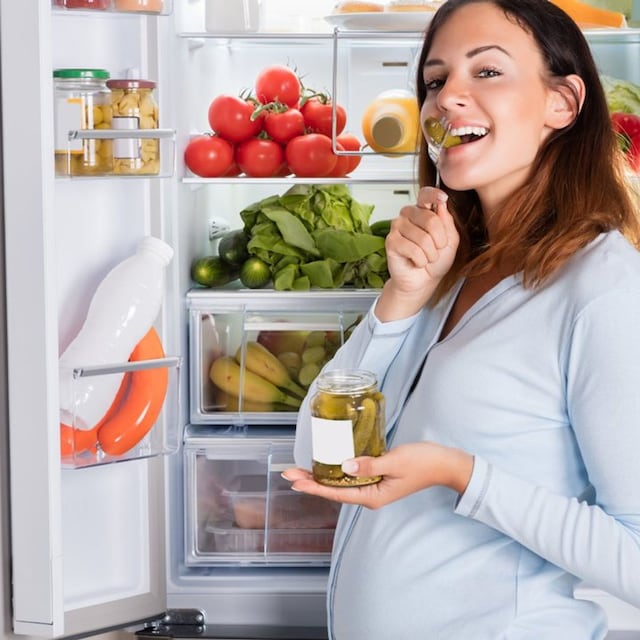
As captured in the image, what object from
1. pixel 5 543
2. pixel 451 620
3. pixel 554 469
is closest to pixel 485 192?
pixel 554 469

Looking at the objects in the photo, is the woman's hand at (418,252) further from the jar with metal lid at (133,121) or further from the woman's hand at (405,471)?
the jar with metal lid at (133,121)

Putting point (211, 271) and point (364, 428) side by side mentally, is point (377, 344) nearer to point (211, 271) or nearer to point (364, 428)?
point (364, 428)

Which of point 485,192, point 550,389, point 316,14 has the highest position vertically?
point 316,14

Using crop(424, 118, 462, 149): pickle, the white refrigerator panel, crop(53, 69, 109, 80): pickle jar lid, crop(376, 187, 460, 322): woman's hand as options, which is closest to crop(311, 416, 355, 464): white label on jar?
crop(376, 187, 460, 322): woman's hand

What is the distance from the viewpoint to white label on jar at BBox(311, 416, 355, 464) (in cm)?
116

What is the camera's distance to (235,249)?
8.34ft

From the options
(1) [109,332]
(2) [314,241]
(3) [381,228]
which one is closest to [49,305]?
(1) [109,332]

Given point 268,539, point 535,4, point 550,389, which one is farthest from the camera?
point 268,539

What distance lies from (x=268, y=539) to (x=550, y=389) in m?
1.44

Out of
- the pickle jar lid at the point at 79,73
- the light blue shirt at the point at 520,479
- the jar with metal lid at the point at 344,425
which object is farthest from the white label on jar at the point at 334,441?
the pickle jar lid at the point at 79,73

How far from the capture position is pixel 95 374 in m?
1.78

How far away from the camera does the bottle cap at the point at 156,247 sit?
76.4 inches

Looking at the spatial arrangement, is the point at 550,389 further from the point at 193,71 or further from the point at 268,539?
the point at 193,71

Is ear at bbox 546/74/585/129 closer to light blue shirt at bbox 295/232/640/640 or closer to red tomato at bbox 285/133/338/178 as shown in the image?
light blue shirt at bbox 295/232/640/640
